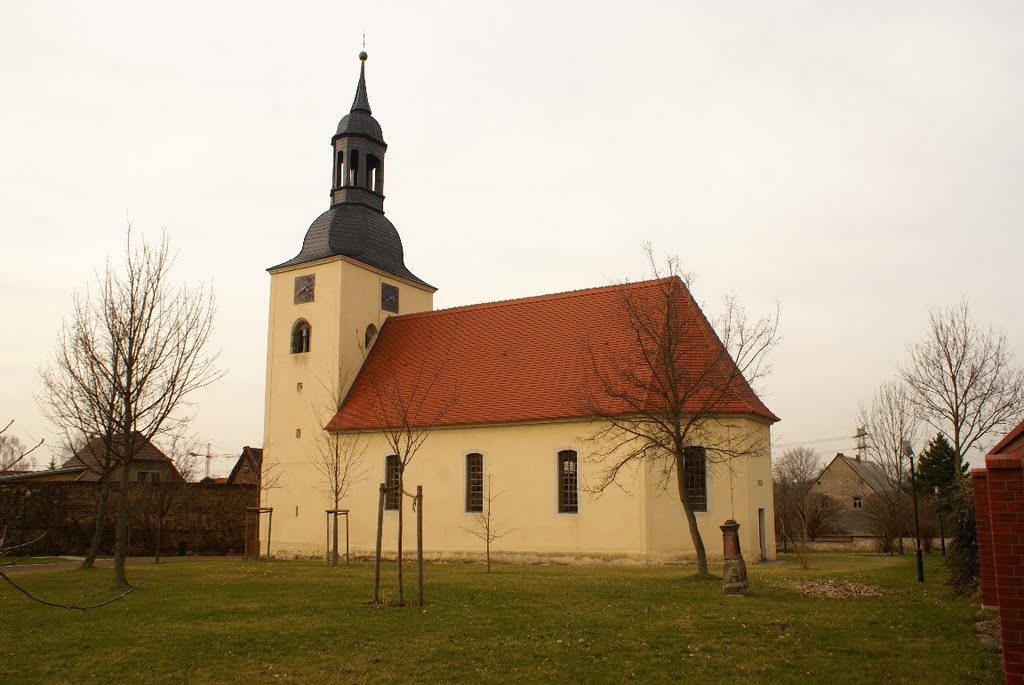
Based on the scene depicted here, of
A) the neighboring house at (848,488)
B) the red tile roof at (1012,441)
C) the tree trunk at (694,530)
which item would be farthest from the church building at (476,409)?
the neighboring house at (848,488)

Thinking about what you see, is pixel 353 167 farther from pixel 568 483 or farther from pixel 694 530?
pixel 694 530

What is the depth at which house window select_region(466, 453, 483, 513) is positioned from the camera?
28.2 metres

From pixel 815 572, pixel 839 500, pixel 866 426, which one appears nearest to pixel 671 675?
pixel 815 572

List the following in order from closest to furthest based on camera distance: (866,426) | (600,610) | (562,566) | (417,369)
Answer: (600,610) → (562,566) → (417,369) → (866,426)

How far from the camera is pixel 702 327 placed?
88.9ft

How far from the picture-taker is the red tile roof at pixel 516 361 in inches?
1041

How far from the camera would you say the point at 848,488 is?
55531 mm

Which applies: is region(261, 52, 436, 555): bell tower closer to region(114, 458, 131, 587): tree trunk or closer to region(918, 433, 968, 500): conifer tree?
region(114, 458, 131, 587): tree trunk

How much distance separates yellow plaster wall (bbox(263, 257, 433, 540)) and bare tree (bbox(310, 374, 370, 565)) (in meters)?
0.18

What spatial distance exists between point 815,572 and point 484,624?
11.7 m

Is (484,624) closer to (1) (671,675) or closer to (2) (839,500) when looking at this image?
(1) (671,675)

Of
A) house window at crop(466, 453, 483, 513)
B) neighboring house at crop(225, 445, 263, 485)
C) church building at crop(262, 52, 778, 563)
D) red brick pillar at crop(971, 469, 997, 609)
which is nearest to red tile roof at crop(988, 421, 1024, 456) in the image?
red brick pillar at crop(971, 469, 997, 609)

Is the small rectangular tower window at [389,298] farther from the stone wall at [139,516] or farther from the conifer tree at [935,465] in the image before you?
the conifer tree at [935,465]

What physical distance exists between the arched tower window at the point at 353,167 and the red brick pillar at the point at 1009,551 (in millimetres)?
29843
